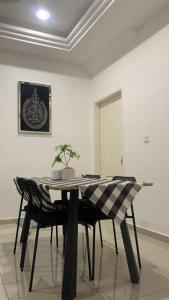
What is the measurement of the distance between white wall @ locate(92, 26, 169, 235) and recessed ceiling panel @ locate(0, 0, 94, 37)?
0.94 m

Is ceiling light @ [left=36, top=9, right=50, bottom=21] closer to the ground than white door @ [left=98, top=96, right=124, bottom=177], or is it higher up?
higher up

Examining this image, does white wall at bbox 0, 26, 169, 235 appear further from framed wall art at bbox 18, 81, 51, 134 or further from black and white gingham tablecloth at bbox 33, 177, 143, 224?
black and white gingham tablecloth at bbox 33, 177, 143, 224

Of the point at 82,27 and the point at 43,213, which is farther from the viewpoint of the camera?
the point at 82,27

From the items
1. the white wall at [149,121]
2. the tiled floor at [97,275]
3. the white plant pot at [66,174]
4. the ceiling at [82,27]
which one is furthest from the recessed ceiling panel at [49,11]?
the tiled floor at [97,275]

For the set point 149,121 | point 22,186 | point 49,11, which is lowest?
point 22,186

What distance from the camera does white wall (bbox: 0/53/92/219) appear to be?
4.34m

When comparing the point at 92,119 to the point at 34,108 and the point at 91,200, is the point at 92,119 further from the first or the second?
the point at 91,200

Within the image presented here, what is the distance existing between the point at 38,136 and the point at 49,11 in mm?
1948

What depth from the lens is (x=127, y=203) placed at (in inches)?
75.1

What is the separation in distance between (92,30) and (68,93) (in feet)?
4.47

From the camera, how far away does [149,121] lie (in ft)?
11.4

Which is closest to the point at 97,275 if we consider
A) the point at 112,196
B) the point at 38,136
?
the point at 112,196

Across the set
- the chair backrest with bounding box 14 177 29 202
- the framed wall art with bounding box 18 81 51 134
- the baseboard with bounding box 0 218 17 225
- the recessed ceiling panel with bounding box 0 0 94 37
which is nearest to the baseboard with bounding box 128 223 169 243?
the chair backrest with bounding box 14 177 29 202

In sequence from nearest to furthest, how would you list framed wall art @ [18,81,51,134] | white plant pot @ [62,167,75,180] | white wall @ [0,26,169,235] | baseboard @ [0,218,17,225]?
white plant pot @ [62,167,75,180] < white wall @ [0,26,169,235] < baseboard @ [0,218,17,225] < framed wall art @ [18,81,51,134]
